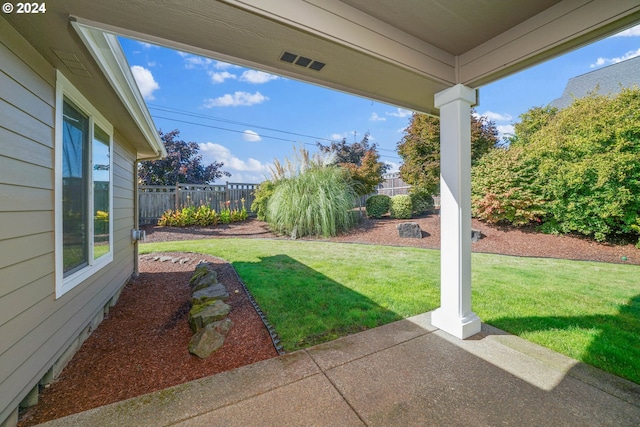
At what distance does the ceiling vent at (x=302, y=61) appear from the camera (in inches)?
63.7

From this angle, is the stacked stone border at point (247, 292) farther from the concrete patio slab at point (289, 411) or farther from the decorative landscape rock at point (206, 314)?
the concrete patio slab at point (289, 411)

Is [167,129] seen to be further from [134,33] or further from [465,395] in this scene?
[465,395]

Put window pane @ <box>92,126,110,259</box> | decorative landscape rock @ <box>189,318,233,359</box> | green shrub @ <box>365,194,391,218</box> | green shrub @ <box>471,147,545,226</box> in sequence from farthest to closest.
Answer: green shrub @ <box>365,194,391,218</box> < green shrub @ <box>471,147,545,226</box> < window pane @ <box>92,126,110,259</box> < decorative landscape rock @ <box>189,318,233,359</box>

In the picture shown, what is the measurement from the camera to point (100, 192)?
8.77 ft

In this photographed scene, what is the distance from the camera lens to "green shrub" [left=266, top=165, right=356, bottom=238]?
21.7ft

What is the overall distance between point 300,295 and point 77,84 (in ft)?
9.00

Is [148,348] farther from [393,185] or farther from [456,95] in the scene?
[393,185]

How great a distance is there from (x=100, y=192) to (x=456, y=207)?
3346mm

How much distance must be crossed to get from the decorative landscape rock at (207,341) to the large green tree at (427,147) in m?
7.94

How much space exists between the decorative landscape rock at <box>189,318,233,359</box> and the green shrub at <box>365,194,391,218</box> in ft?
23.0

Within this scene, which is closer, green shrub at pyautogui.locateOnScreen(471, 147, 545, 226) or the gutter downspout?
the gutter downspout

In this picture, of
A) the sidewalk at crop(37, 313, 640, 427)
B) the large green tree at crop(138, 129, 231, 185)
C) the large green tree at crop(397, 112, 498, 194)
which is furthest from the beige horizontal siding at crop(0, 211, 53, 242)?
the large green tree at crop(138, 129, 231, 185)

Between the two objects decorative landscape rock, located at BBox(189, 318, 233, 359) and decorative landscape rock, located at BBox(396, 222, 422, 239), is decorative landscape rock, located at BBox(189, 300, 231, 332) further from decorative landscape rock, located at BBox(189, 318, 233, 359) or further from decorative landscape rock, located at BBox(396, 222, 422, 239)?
decorative landscape rock, located at BBox(396, 222, 422, 239)

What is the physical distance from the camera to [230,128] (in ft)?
47.1
